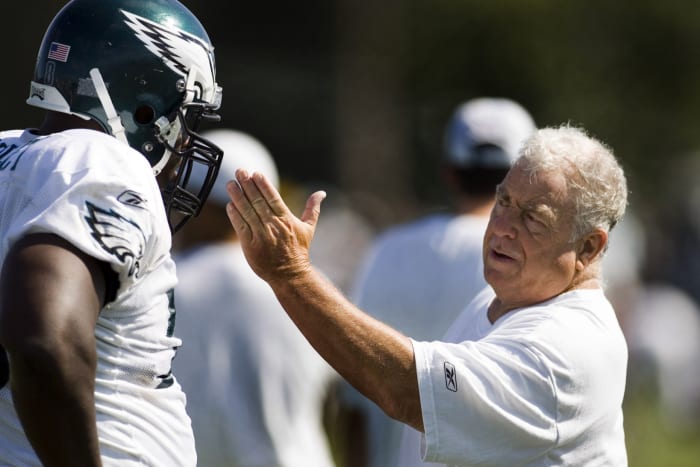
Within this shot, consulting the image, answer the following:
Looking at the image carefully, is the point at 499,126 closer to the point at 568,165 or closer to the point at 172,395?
the point at 568,165

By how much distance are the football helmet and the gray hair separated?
1.12 metres

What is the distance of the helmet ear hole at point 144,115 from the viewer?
122 inches

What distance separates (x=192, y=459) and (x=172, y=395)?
0.59 ft

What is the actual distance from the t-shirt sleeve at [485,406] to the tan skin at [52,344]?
118 cm

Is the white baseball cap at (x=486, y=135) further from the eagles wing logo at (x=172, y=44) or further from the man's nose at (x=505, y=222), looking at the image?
the eagles wing logo at (x=172, y=44)

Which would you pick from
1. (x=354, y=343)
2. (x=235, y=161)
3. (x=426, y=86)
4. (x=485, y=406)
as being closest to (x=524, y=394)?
(x=485, y=406)

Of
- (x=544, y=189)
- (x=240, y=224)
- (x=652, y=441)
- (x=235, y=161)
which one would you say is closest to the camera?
(x=240, y=224)

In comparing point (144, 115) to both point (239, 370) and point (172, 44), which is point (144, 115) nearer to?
point (172, 44)

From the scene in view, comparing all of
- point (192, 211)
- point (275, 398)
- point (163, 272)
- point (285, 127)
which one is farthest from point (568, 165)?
point (285, 127)

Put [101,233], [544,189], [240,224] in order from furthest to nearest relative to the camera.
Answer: [544,189] → [240,224] → [101,233]

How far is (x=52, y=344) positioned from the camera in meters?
2.47

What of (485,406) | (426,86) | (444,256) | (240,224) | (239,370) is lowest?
(426,86)

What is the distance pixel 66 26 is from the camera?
10.0ft

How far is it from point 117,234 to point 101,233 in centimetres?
4
